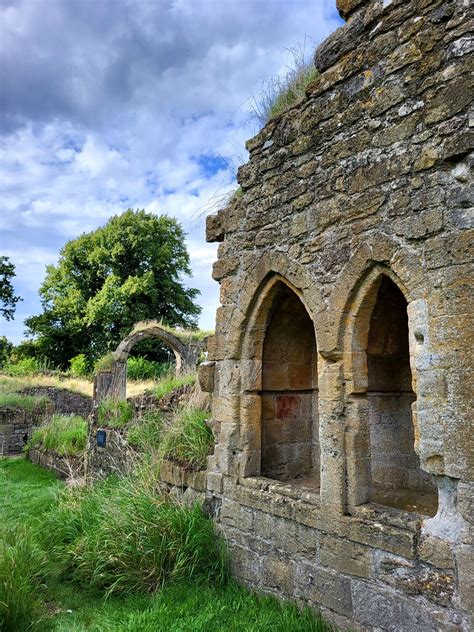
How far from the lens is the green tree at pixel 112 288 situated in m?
26.4

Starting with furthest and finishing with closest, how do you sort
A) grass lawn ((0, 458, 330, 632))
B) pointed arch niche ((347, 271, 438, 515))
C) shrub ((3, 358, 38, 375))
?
1. shrub ((3, 358, 38, 375))
2. pointed arch niche ((347, 271, 438, 515))
3. grass lawn ((0, 458, 330, 632))

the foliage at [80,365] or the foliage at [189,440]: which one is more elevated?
the foliage at [80,365]

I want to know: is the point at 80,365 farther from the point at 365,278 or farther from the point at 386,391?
the point at 365,278

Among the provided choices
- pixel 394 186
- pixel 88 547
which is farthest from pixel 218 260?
pixel 88 547

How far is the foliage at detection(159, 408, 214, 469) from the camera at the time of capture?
5.23 meters

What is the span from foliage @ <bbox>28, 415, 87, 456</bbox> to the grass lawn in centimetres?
599

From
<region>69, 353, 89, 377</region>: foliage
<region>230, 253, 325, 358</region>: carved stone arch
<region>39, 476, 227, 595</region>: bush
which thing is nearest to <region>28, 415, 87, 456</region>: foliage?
<region>39, 476, 227, 595</region>: bush

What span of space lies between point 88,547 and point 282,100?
191 inches

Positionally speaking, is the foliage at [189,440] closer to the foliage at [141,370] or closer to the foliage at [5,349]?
the foliage at [141,370]

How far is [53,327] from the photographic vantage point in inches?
1078

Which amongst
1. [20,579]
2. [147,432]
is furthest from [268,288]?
[147,432]

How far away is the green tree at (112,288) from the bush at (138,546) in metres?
21.8

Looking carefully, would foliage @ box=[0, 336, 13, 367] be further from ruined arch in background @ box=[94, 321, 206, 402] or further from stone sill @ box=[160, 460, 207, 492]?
stone sill @ box=[160, 460, 207, 492]

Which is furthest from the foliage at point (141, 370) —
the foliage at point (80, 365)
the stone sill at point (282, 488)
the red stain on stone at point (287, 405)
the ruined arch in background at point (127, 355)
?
the stone sill at point (282, 488)
